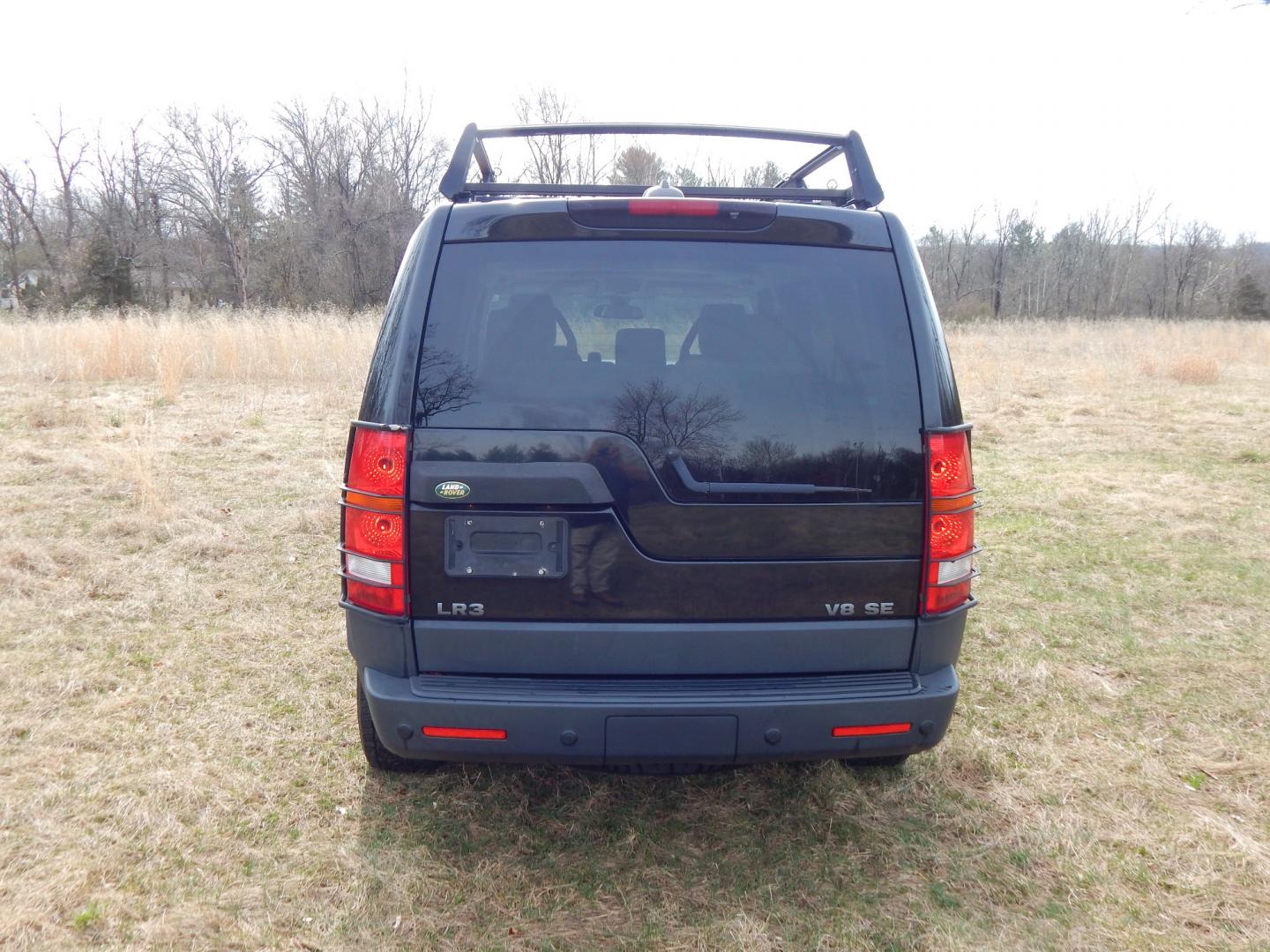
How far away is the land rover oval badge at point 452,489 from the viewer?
207 centimetres

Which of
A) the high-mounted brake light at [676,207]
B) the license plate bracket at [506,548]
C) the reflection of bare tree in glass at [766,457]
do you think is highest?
the high-mounted brake light at [676,207]

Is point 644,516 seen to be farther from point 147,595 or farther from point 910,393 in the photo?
point 147,595

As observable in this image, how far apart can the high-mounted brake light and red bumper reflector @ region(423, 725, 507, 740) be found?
4.76 ft

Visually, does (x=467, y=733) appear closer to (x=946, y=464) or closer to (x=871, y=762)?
(x=946, y=464)

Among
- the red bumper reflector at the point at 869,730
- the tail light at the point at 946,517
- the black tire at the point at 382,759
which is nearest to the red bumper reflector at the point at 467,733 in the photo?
the black tire at the point at 382,759

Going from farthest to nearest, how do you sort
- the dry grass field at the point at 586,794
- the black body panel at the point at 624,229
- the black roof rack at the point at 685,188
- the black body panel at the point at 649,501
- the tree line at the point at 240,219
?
the tree line at the point at 240,219 < the black roof rack at the point at 685,188 < the dry grass field at the point at 586,794 < the black body panel at the point at 624,229 < the black body panel at the point at 649,501

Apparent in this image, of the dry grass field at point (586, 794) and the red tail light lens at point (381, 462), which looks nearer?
the red tail light lens at point (381, 462)

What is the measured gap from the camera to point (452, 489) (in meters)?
2.07

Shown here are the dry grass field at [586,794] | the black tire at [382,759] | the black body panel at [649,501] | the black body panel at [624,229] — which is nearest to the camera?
the black body panel at [649,501]

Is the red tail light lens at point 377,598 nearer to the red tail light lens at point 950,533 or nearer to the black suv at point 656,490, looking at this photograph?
the black suv at point 656,490

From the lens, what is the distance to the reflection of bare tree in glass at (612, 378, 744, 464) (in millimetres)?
2092

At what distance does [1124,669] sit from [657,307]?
3.25 metres

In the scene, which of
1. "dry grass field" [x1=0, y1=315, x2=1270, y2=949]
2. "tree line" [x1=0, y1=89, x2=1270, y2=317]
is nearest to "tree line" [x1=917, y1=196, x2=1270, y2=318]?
"tree line" [x1=0, y1=89, x2=1270, y2=317]

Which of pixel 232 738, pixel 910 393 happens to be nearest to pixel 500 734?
pixel 910 393
